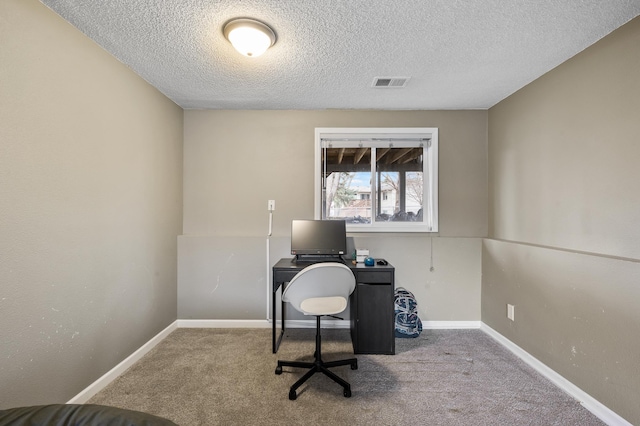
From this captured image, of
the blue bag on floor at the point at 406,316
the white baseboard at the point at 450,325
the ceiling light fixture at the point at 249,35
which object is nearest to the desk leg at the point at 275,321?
the blue bag on floor at the point at 406,316

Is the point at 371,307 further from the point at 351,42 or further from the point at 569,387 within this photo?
the point at 351,42

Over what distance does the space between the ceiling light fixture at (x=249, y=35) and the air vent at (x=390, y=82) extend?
1060 mm

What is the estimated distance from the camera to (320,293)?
219cm

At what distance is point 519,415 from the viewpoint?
1875 millimetres

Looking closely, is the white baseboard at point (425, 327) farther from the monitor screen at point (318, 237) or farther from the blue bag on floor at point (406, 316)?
the monitor screen at point (318, 237)

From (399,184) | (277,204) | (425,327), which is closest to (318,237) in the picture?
(277,204)

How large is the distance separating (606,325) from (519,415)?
2.62 ft

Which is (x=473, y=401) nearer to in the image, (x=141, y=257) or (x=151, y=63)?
(x=141, y=257)

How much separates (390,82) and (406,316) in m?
2.32

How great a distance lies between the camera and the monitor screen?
306 cm

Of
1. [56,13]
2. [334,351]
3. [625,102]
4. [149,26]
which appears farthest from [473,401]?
[56,13]

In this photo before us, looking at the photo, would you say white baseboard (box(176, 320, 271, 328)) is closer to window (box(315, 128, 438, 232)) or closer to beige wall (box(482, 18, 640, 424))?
window (box(315, 128, 438, 232))

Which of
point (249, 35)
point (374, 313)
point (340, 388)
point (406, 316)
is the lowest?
point (340, 388)

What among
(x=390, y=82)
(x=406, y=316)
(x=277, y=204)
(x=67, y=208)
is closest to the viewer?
(x=67, y=208)
